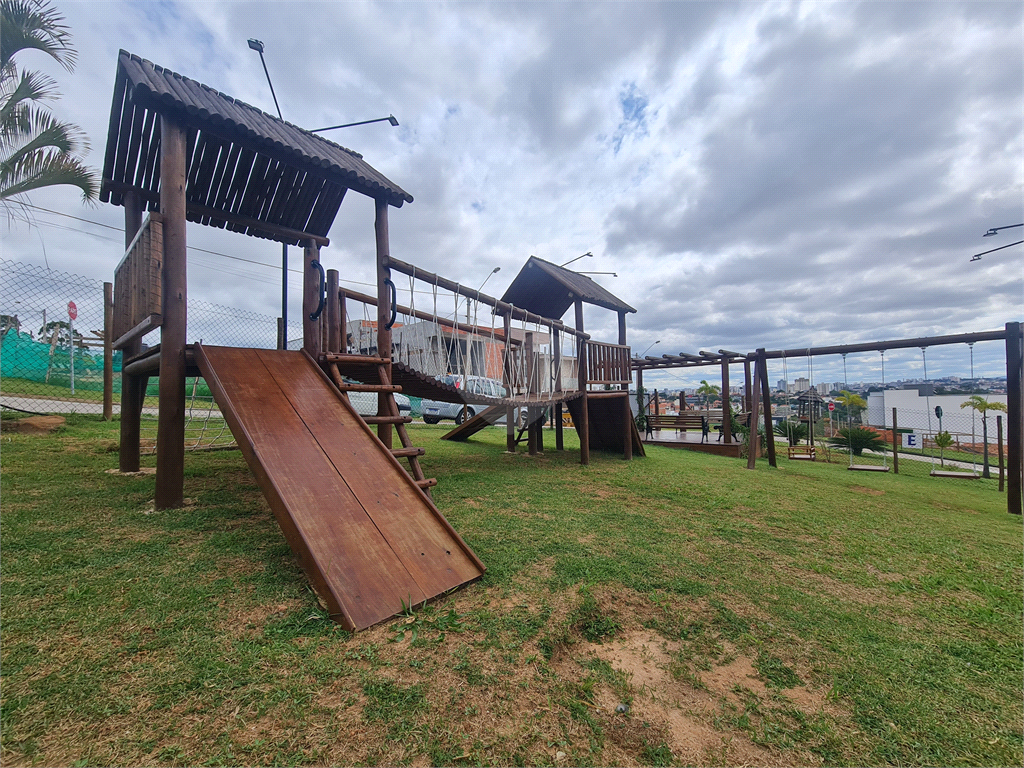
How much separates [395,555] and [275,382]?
7.08ft

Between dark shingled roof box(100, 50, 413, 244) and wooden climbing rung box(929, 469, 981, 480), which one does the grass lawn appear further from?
wooden climbing rung box(929, 469, 981, 480)

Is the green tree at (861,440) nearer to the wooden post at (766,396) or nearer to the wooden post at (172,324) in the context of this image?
the wooden post at (766,396)

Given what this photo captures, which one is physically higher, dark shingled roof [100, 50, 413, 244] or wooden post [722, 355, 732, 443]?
dark shingled roof [100, 50, 413, 244]

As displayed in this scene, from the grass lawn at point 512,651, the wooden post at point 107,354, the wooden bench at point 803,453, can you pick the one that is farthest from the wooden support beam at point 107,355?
the wooden bench at point 803,453

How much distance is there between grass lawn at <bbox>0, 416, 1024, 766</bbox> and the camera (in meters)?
1.41

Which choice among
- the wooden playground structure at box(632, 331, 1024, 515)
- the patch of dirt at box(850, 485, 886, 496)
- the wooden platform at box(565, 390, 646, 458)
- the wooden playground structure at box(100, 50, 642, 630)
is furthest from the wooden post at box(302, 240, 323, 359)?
the wooden playground structure at box(632, 331, 1024, 515)

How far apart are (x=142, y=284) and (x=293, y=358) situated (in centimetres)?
135

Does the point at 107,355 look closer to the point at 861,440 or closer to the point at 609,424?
the point at 609,424

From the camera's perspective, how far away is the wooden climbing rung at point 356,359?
4340 mm

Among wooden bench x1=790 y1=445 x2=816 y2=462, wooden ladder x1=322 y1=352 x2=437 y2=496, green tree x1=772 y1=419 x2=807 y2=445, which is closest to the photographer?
wooden ladder x1=322 y1=352 x2=437 y2=496

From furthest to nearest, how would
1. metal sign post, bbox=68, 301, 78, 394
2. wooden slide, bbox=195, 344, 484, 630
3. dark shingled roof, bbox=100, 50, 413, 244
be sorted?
metal sign post, bbox=68, 301, 78, 394, dark shingled roof, bbox=100, 50, 413, 244, wooden slide, bbox=195, 344, 484, 630

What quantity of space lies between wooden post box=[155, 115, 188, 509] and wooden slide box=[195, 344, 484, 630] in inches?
11.3

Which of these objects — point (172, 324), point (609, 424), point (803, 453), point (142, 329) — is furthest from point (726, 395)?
point (142, 329)

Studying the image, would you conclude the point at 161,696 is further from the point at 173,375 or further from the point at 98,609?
the point at 173,375
